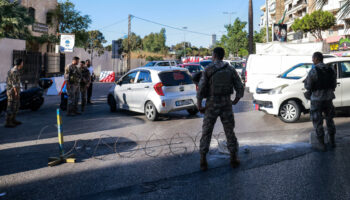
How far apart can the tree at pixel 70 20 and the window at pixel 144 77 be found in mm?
25727

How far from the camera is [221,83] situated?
200 inches

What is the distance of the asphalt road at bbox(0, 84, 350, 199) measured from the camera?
431cm

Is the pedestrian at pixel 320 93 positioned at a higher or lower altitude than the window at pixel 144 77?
lower

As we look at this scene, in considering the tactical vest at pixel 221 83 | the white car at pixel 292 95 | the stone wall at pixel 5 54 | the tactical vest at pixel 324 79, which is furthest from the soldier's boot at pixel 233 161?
the stone wall at pixel 5 54

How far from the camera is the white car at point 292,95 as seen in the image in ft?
30.9

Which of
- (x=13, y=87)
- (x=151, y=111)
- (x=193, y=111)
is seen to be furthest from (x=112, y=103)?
(x=13, y=87)

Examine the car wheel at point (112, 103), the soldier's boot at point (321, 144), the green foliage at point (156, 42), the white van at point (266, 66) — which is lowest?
the soldier's boot at point (321, 144)

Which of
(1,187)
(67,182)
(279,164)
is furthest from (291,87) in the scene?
(1,187)

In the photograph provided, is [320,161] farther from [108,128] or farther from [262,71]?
[262,71]

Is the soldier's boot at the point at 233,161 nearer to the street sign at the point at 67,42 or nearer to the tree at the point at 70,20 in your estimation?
the street sign at the point at 67,42

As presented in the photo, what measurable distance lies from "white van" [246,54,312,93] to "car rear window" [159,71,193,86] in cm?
655

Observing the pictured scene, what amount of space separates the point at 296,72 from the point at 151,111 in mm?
4745

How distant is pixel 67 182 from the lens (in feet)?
15.7

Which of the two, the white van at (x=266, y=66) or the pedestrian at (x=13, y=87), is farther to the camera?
the white van at (x=266, y=66)
